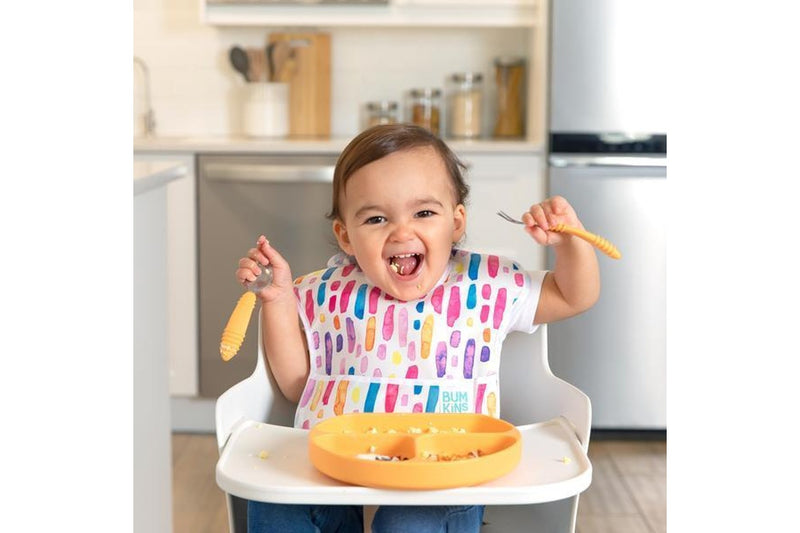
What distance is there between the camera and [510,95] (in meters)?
3.63

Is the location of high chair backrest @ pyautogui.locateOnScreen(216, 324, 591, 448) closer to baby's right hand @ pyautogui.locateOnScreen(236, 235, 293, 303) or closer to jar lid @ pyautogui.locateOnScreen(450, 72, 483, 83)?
baby's right hand @ pyautogui.locateOnScreen(236, 235, 293, 303)

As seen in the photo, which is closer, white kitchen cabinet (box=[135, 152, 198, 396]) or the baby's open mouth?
the baby's open mouth

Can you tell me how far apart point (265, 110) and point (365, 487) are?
8.35ft

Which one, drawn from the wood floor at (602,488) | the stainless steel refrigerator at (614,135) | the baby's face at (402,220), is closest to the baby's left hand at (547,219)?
the baby's face at (402,220)

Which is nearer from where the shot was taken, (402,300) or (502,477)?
(502,477)

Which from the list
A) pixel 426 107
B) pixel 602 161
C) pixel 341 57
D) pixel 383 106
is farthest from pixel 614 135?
pixel 341 57

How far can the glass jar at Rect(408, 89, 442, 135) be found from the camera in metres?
3.60

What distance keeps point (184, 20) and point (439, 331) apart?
8.17 ft

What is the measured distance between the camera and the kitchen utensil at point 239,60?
3672 mm

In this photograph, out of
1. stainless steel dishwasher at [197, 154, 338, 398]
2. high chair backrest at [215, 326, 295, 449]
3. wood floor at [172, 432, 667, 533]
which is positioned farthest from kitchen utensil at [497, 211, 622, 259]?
stainless steel dishwasher at [197, 154, 338, 398]

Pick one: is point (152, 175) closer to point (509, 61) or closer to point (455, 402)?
point (455, 402)

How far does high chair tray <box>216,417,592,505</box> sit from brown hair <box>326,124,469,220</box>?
0.36m

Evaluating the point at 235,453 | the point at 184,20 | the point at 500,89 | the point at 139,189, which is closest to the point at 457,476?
the point at 235,453
